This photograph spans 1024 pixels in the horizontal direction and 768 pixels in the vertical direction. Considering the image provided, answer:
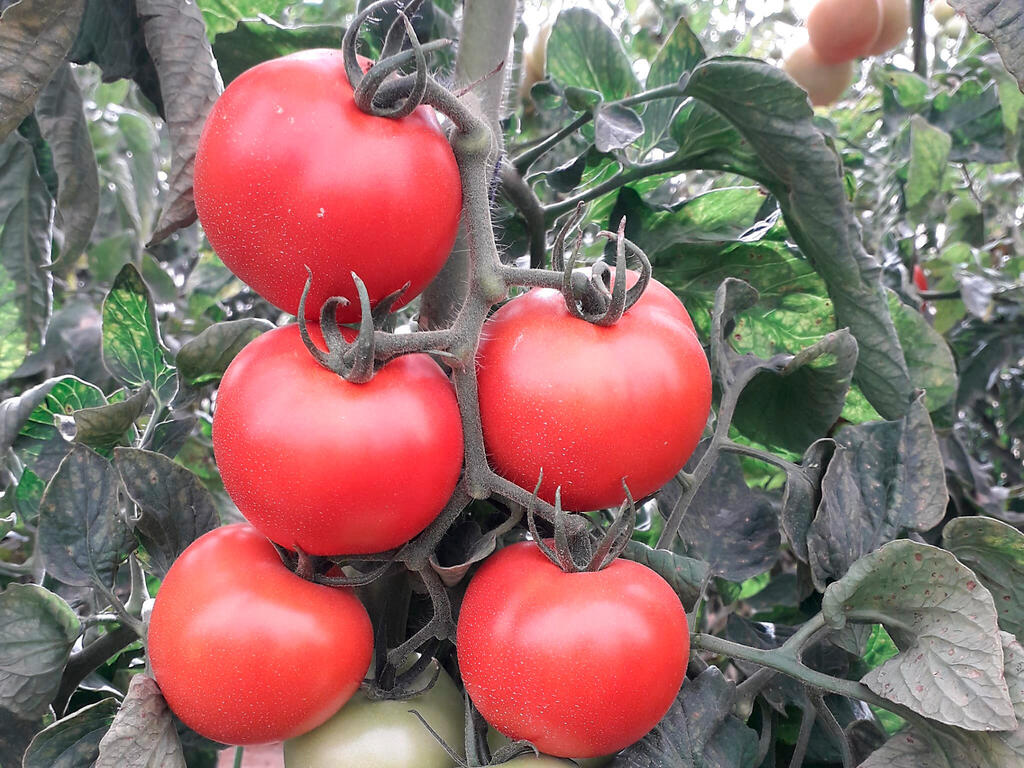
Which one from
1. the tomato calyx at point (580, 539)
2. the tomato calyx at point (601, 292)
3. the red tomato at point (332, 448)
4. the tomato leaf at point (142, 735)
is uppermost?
the tomato calyx at point (601, 292)

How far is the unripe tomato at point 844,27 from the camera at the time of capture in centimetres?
151

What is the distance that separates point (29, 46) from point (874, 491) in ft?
1.97

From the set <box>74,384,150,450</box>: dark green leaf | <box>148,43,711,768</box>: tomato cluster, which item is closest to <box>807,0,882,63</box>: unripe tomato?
<box>148,43,711,768</box>: tomato cluster

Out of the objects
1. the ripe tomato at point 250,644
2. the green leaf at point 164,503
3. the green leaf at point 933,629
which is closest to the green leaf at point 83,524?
the green leaf at point 164,503

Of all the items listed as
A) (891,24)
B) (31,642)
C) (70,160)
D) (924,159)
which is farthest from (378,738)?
(891,24)

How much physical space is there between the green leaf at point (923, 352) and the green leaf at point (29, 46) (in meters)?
0.65

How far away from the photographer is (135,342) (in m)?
0.67

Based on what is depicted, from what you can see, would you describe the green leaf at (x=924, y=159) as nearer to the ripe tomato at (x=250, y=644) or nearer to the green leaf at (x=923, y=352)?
the green leaf at (x=923, y=352)

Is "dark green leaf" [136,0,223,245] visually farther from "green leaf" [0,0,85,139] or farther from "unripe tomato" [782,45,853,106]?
"unripe tomato" [782,45,853,106]

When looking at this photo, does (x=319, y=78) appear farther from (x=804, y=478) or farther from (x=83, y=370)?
(x=83, y=370)

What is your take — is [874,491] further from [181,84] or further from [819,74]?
[819,74]

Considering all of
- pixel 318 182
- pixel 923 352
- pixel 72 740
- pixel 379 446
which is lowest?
pixel 72 740

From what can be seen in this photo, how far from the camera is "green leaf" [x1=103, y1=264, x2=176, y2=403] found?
663 mm

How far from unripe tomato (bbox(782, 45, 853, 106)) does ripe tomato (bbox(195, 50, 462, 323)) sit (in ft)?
4.79
